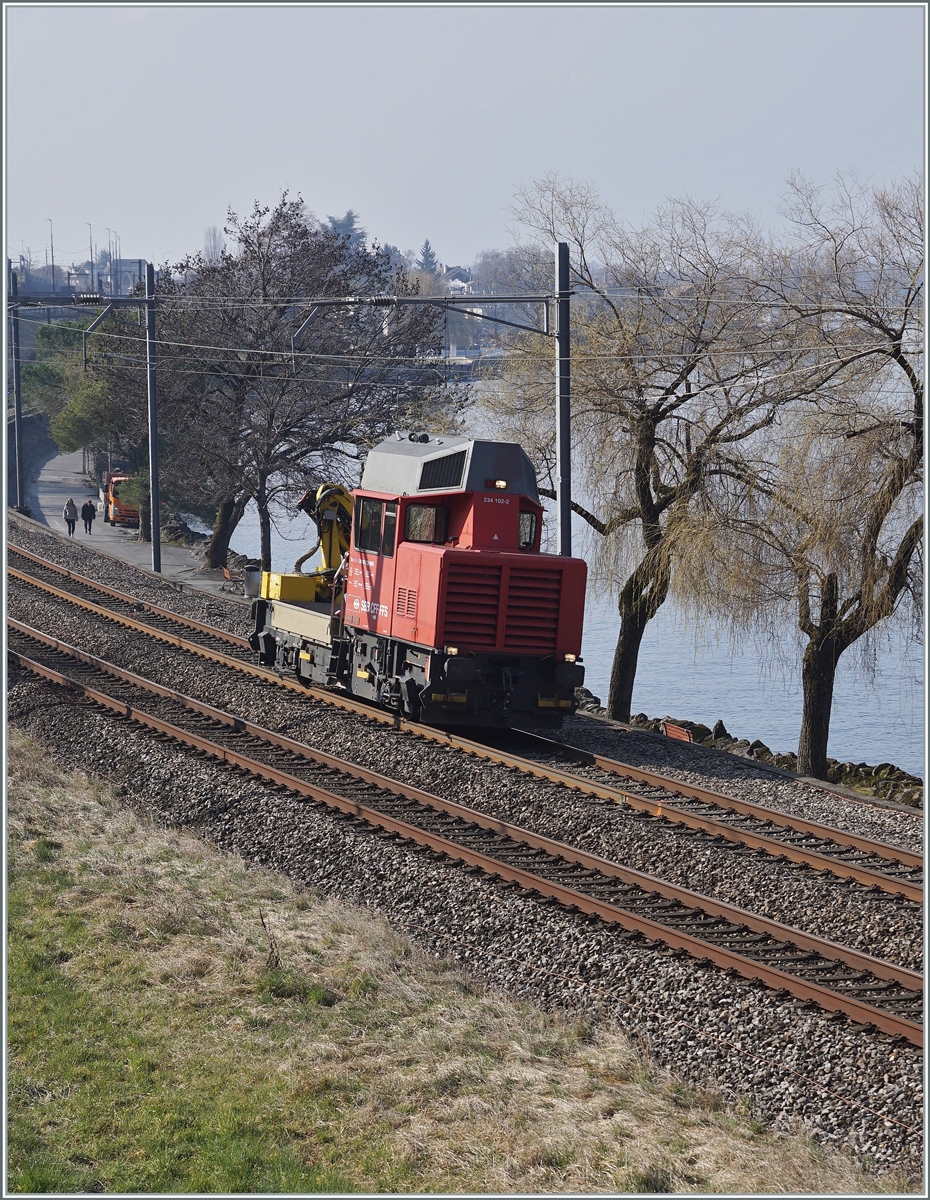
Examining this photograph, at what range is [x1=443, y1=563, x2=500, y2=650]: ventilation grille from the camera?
54.2ft

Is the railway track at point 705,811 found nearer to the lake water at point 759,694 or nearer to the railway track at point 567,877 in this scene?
the railway track at point 567,877

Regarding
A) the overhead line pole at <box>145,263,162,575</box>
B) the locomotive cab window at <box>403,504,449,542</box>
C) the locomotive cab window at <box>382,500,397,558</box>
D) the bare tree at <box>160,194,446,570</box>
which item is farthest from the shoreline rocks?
the bare tree at <box>160,194,446,570</box>

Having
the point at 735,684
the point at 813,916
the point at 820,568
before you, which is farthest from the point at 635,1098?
the point at 735,684

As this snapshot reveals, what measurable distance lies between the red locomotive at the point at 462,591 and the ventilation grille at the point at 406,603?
0.09 feet

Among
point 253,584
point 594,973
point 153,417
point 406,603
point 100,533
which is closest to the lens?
point 594,973

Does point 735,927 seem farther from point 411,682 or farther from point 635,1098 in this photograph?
point 411,682

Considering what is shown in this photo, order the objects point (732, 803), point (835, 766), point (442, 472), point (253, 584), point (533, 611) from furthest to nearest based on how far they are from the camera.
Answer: point (253, 584) → point (835, 766) → point (442, 472) → point (533, 611) → point (732, 803)

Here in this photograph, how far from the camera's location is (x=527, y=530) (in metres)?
17.9

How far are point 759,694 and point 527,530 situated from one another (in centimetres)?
1983

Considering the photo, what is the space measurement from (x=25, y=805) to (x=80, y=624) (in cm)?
1104

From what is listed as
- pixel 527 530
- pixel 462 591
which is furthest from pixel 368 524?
pixel 462 591

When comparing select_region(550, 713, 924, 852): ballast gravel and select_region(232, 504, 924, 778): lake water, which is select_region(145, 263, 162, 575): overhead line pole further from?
select_region(550, 713, 924, 852): ballast gravel

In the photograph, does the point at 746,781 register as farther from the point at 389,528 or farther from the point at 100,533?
the point at 100,533

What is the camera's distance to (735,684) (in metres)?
36.7
